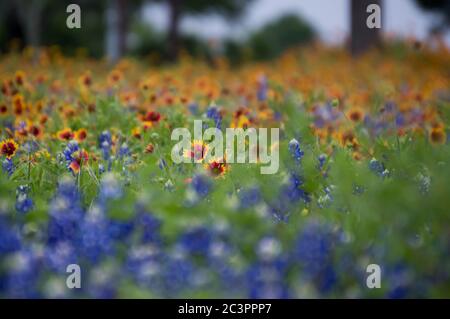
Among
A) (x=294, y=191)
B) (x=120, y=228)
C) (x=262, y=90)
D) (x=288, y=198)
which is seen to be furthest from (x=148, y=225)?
(x=262, y=90)

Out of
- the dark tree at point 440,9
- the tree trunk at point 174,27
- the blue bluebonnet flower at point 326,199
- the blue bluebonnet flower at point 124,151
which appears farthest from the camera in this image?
the dark tree at point 440,9

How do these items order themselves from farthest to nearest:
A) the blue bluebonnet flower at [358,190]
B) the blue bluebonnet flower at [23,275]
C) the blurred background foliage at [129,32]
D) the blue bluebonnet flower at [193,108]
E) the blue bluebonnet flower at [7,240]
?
the blurred background foliage at [129,32] → the blue bluebonnet flower at [193,108] → the blue bluebonnet flower at [358,190] → the blue bluebonnet flower at [7,240] → the blue bluebonnet flower at [23,275]

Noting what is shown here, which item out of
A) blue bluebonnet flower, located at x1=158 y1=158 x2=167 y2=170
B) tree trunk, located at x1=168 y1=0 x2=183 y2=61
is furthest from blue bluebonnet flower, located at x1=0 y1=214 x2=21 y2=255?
tree trunk, located at x1=168 y1=0 x2=183 y2=61

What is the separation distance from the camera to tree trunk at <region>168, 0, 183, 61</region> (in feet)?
51.4

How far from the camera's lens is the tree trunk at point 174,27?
15.7 m

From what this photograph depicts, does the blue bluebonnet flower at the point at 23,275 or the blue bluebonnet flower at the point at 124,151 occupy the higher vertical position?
the blue bluebonnet flower at the point at 124,151

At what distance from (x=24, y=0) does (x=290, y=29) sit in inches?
589

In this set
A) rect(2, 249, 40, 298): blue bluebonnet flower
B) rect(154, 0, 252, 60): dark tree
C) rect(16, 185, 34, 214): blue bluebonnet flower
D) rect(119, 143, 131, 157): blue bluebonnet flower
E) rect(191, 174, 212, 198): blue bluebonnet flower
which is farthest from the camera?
rect(154, 0, 252, 60): dark tree

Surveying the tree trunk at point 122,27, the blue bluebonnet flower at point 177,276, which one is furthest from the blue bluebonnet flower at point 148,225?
the tree trunk at point 122,27

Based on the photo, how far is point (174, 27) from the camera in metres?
16.0

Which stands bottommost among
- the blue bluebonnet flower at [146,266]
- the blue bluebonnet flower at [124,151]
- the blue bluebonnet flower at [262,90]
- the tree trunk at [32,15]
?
the blue bluebonnet flower at [146,266]

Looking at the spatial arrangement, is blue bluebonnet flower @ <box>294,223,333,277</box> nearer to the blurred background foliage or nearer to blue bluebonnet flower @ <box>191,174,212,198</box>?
blue bluebonnet flower @ <box>191,174,212,198</box>

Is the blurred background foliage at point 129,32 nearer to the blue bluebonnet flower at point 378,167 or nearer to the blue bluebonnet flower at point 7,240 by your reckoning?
the blue bluebonnet flower at point 378,167

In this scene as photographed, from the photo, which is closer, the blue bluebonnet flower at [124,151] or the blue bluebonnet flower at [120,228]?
the blue bluebonnet flower at [120,228]
